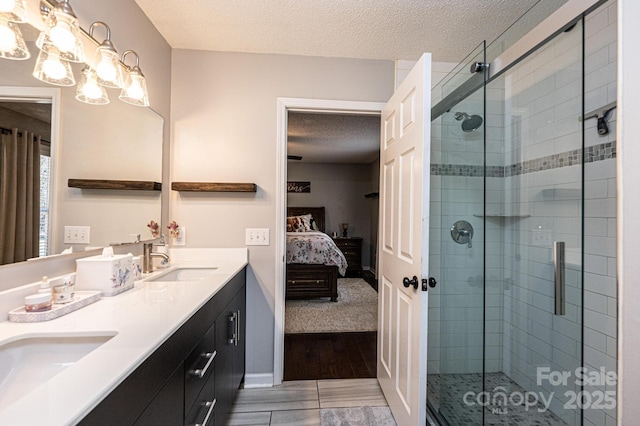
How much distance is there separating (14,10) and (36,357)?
3.57ft

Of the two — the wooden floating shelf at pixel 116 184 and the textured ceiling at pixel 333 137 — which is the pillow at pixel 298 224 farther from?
the wooden floating shelf at pixel 116 184

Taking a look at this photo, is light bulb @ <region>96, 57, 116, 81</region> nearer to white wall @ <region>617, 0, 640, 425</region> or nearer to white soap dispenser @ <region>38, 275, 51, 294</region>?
white soap dispenser @ <region>38, 275, 51, 294</region>

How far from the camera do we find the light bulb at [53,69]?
1.04 m

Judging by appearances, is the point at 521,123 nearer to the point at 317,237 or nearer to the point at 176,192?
the point at 176,192

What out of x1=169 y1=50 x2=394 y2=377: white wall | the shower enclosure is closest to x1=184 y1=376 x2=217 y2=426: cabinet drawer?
x1=169 y1=50 x2=394 y2=377: white wall

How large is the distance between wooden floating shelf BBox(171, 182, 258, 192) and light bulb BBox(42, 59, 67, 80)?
0.93m

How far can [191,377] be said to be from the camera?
1.05m

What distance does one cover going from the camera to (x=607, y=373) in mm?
1262

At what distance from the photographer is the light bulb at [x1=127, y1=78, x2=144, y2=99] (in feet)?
4.74

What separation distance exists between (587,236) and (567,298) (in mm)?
323

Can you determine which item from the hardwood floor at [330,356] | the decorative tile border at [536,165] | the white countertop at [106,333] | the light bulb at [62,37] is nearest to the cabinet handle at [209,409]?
the white countertop at [106,333]

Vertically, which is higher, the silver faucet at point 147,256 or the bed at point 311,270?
the silver faucet at point 147,256

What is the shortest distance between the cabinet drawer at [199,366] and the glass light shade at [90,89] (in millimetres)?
1177

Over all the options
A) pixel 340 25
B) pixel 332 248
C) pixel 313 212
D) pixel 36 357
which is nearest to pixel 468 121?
pixel 340 25
